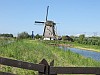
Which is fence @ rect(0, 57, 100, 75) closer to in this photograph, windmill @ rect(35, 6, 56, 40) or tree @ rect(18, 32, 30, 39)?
windmill @ rect(35, 6, 56, 40)

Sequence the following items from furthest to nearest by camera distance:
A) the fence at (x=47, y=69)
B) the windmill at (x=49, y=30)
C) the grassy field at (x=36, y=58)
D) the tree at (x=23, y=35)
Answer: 1. the tree at (x=23, y=35)
2. the windmill at (x=49, y=30)
3. the grassy field at (x=36, y=58)
4. the fence at (x=47, y=69)

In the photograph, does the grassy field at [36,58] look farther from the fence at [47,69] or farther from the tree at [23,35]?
the tree at [23,35]

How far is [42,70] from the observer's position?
6.07 metres

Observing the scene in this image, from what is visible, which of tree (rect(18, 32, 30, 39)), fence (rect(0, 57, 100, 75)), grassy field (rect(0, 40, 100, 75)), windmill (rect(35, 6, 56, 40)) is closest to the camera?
fence (rect(0, 57, 100, 75))

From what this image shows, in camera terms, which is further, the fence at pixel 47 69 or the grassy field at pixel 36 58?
the grassy field at pixel 36 58

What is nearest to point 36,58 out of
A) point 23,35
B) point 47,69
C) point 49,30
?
point 47,69

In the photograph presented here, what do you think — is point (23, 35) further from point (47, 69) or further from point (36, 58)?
point (47, 69)

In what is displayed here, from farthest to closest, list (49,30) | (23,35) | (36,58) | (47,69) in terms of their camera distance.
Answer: (23,35), (49,30), (36,58), (47,69)

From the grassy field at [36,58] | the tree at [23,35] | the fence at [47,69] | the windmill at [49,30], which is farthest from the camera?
the tree at [23,35]

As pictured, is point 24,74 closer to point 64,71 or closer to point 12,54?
point 64,71

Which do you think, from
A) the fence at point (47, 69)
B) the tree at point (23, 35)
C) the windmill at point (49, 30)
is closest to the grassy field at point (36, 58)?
the fence at point (47, 69)

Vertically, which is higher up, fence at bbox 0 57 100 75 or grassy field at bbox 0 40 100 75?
fence at bbox 0 57 100 75

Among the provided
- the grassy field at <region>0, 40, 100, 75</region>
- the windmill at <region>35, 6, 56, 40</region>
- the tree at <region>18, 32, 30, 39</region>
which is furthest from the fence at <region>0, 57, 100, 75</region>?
the tree at <region>18, 32, 30, 39</region>

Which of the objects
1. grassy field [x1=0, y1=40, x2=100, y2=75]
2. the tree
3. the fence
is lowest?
grassy field [x1=0, y1=40, x2=100, y2=75]
